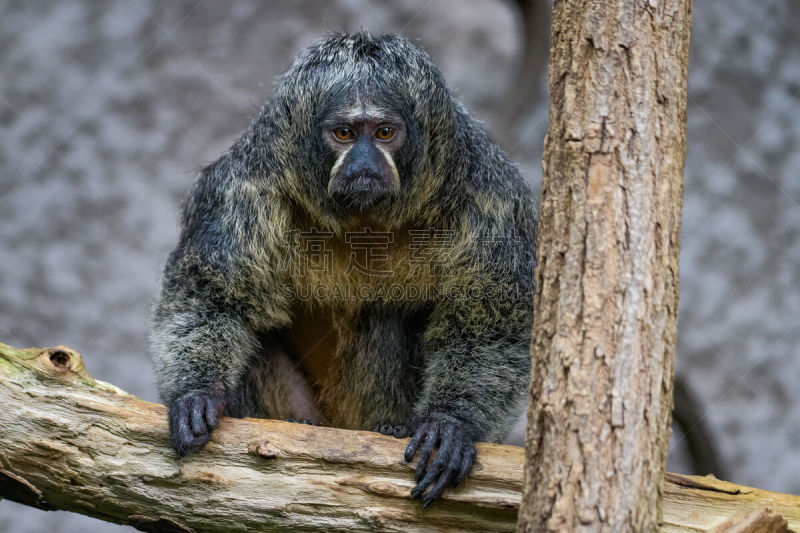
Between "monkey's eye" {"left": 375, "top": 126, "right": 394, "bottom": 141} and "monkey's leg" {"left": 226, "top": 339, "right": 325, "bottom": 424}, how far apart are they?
157 centimetres

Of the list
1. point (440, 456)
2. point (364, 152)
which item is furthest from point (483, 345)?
point (364, 152)

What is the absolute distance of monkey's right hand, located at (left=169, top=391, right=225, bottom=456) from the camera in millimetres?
3891

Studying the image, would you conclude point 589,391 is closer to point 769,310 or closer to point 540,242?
point 540,242

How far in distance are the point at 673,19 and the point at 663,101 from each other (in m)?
0.32

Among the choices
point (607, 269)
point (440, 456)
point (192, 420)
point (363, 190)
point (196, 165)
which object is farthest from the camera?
point (196, 165)

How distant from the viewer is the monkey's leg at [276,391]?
15.7 feet

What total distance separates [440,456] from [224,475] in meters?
1.06

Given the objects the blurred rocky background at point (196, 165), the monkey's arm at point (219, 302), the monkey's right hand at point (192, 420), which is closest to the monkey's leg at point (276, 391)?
the monkey's arm at point (219, 302)

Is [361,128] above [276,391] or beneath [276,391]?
above

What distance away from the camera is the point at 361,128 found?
4.18 m

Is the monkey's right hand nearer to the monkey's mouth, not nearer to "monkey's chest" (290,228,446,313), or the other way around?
"monkey's chest" (290,228,446,313)

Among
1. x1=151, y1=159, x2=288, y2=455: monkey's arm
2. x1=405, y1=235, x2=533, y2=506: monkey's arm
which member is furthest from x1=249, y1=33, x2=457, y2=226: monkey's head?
x1=405, y1=235, x2=533, y2=506: monkey's arm

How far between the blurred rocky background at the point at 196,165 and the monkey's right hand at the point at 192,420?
4.12m

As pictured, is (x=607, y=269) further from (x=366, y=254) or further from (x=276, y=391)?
(x=276, y=391)
